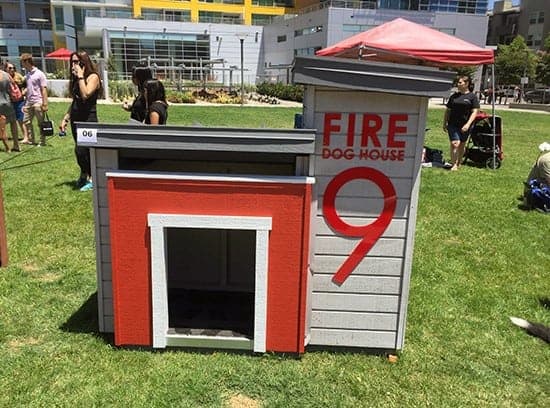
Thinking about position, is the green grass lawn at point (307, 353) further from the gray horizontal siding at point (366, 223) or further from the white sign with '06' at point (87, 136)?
the white sign with '06' at point (87, 136)

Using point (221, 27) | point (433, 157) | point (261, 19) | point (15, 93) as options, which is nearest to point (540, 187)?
point (433, 157)

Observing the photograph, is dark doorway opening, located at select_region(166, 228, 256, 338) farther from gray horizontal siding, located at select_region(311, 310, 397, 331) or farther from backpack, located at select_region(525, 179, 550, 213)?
backpack, located at select_region(525, 179, 550, 213)

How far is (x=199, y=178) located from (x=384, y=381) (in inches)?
65.1

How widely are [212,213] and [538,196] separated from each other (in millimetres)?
5803

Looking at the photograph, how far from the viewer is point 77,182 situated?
8.19m

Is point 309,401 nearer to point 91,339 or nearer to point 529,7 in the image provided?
point 91,339

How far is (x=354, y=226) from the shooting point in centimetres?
331

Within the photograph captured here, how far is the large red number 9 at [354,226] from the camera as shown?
3232mm

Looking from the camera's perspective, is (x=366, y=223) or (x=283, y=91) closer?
(x=366, y=223)

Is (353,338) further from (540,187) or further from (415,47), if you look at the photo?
(415,47)

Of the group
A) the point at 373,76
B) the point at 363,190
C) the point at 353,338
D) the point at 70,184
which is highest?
the point at 373,76

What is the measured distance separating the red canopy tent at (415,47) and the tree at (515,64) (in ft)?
175

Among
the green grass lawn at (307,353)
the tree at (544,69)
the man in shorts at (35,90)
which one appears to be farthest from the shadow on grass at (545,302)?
the tree at (544,69)

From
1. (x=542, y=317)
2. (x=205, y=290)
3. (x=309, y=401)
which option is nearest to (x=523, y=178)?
(x=542, y=317)
